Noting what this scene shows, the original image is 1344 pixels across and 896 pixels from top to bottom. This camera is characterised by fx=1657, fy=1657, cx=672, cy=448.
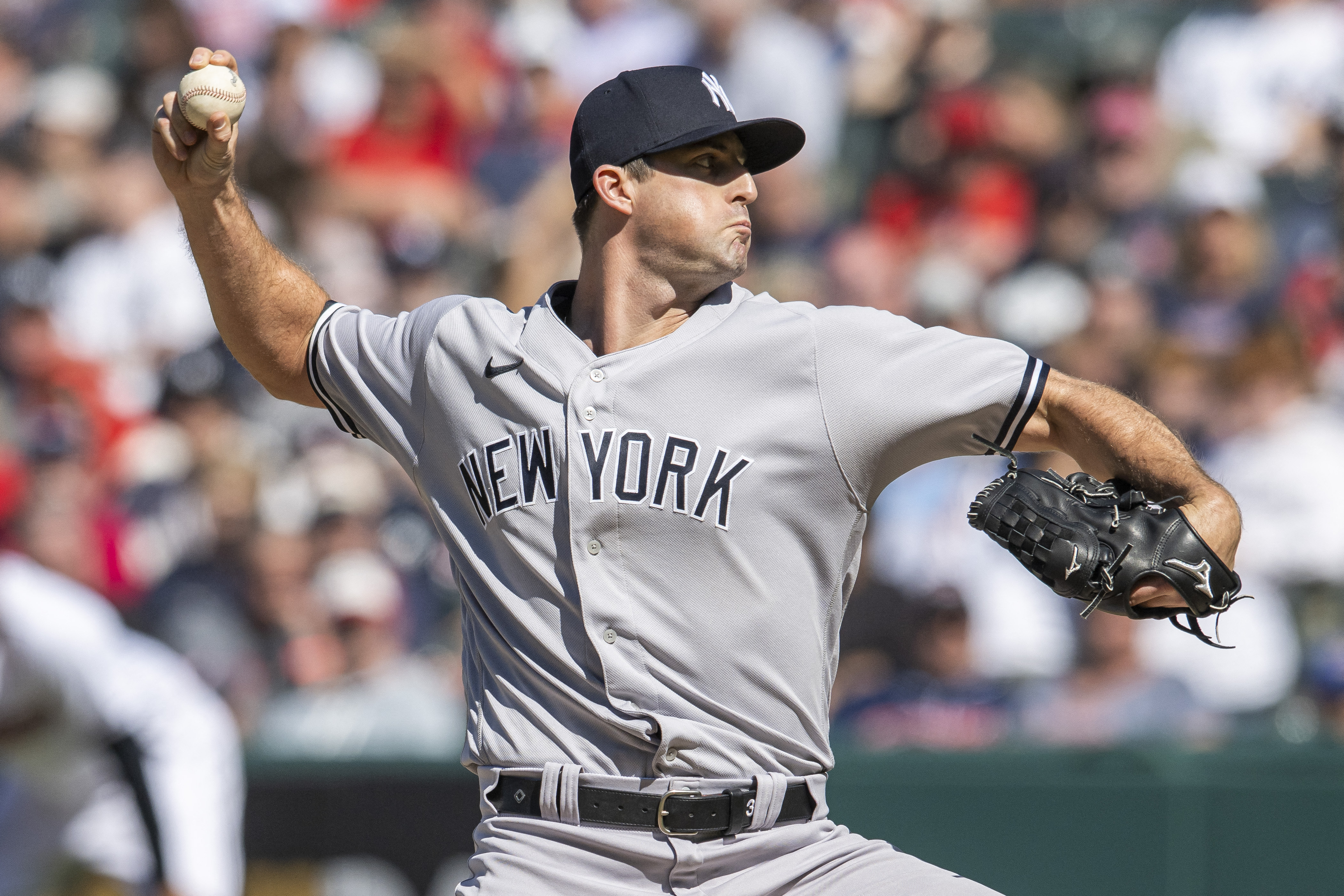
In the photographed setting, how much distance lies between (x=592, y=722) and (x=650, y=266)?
3.22 ft

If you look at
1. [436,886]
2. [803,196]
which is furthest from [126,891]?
[803,196]

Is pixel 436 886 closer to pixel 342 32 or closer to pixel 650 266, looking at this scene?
pixel 650 266

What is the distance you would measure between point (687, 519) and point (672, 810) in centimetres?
56

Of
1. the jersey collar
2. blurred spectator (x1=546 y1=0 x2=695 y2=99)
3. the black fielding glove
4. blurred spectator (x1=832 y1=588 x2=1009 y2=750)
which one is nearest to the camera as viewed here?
the black fielding glove

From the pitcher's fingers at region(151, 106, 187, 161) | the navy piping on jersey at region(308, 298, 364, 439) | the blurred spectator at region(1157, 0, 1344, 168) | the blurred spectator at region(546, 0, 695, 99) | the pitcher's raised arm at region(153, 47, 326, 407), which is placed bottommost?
the navy piping on jersey at region(308, 298, 364, 439)

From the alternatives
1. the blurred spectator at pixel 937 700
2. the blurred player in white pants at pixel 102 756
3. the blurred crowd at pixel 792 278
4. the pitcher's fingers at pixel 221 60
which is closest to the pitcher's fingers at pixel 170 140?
the pitcher's fingers at pixel 221 60

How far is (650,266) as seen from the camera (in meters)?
3.55

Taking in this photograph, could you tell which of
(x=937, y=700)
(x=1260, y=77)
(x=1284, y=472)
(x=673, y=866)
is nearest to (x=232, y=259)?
(x=673, y=866)

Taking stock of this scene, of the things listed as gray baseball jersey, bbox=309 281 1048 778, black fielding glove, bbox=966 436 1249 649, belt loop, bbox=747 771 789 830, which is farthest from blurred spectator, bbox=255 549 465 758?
black fielding glove, bbox=966 436 1249 649

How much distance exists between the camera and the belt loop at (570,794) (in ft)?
10.4

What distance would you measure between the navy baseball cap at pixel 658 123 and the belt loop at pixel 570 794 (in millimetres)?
1261

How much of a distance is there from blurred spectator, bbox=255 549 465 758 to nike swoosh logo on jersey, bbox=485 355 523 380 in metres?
3.37

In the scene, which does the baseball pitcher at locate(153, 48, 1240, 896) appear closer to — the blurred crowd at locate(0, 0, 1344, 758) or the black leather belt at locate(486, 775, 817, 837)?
the black leather belt at locate(486, 775, 817, 837)

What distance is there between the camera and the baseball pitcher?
10.4ft
